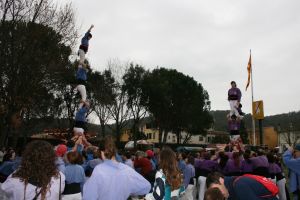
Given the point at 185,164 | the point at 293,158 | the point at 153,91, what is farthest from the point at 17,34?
the point at 153,91

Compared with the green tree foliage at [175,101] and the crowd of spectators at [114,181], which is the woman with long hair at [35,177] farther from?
the green tree foliage at [175,101]

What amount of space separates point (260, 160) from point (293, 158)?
3348mm

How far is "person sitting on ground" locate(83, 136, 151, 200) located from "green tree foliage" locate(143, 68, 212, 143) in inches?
→ 1487

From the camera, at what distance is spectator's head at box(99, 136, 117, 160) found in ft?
16.4

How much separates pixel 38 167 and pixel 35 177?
0.12 m

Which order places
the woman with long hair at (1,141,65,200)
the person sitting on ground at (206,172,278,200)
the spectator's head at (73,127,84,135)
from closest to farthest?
the person sitting on ground at (206,172,278,200) → the woman with long hair at (1,141,65,200) → the spectator's head at (73,127,84,135)

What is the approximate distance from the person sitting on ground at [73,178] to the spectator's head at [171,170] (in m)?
2.72

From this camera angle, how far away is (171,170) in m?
5.26

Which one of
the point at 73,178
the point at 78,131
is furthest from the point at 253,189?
the point at 78,131

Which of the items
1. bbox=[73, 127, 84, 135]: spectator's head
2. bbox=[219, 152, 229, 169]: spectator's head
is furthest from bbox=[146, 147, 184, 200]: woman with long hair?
bbox=[73, 127, 84, 135]: spectator's head

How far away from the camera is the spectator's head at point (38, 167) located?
4.30m

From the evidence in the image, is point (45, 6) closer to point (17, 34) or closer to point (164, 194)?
point (17, 34)

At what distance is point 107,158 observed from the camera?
501 centimetres

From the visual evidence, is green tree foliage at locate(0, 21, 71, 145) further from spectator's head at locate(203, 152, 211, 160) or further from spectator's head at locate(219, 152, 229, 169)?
spectator's head at locate(219, 152, 229, 169)
